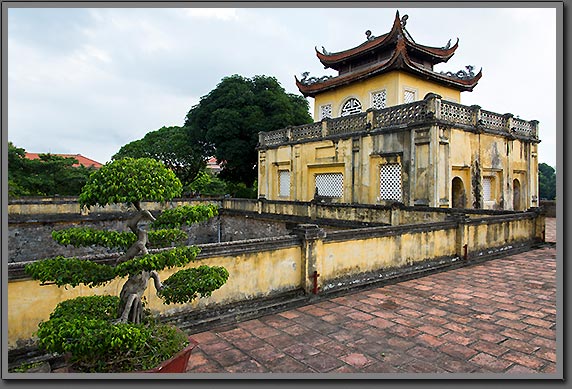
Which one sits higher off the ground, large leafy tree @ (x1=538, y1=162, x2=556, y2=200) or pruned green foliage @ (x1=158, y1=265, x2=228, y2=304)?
large leafy tree @ (x1=538, y1=162, x2=556, y2=200)

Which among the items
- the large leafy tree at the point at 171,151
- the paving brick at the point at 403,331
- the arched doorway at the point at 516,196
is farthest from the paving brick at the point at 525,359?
the large leafy tree at the point at 171,151

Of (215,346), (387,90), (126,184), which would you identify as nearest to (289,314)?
(215,346)

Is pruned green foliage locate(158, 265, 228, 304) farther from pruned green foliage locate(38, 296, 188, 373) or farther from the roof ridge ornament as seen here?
the roof ridge ornament

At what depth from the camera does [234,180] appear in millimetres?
26500

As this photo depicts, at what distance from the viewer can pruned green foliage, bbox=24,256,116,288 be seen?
9.93 feet

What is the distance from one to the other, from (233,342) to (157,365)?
1432 millimetres

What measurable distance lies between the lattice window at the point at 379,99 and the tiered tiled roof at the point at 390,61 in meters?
0.89

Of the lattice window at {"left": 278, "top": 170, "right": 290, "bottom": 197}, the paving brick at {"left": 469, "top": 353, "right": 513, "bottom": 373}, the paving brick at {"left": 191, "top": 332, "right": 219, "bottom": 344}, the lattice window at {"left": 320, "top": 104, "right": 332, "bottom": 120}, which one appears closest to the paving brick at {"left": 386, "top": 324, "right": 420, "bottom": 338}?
the paving brick at {"left": 469, "top": 353, "right": 513, "bottom": 373}

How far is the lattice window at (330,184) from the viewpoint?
1652 centimetres

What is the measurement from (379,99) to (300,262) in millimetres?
13335

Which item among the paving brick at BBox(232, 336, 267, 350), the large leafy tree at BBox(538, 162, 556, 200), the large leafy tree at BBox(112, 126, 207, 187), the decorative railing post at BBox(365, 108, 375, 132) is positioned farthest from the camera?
the large leafy tree at BBox(538, 162, 556, 200)

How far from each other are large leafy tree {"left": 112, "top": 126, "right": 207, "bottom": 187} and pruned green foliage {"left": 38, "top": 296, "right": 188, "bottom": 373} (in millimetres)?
25754

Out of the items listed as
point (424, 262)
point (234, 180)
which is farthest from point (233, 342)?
point (234, 180)

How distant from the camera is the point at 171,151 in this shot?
3041cm
